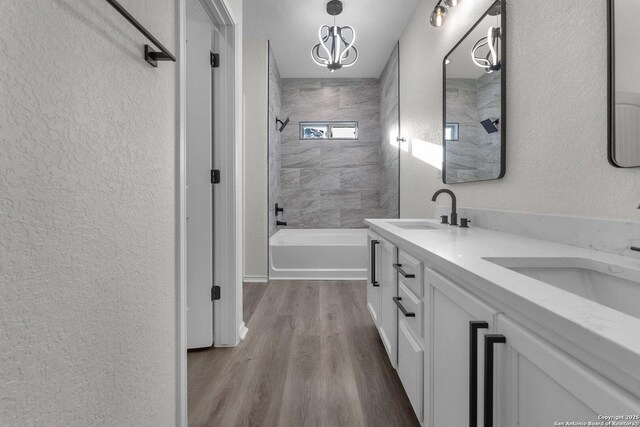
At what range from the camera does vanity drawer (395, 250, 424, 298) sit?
1.20m

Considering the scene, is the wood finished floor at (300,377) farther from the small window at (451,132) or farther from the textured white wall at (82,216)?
the small window at (451,132)

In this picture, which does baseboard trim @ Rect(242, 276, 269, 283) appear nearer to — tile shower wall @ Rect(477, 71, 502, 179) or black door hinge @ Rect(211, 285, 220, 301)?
black door hinge @ Rect(211, 285, 220, 301)

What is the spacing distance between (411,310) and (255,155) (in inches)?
112

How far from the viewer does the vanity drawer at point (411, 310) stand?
1199 mm

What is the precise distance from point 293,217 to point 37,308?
14.0 feet

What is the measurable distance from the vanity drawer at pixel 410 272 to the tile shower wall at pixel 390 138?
2371 millimetres

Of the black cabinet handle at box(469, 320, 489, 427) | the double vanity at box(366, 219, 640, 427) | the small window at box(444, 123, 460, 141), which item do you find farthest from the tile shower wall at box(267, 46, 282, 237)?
the black cabinet handle at box(469, 320, 489, 427)

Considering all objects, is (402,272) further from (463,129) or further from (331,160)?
(331,160)

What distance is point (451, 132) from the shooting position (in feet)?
7.36

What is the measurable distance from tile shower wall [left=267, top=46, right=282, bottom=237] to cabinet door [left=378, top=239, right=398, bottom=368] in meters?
2.16

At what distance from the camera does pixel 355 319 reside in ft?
8.25

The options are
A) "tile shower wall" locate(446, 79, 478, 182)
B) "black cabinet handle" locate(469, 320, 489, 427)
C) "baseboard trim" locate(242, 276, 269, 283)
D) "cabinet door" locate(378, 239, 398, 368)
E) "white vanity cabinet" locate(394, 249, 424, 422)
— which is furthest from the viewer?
"baseboard trim" locate(242, 276, 269, 283)

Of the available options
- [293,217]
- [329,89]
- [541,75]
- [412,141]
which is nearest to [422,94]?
[412,141]

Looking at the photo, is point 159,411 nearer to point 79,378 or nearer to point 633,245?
point 79,378
